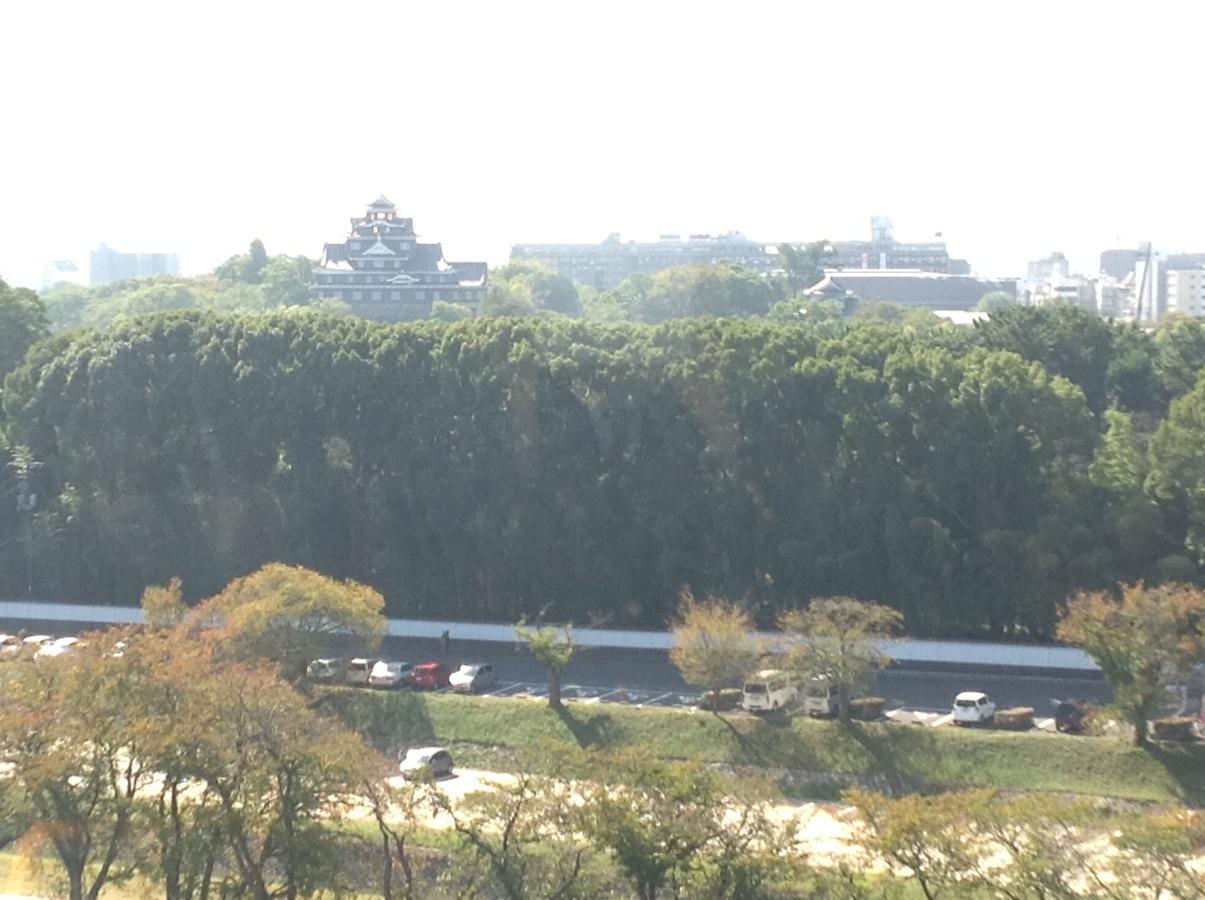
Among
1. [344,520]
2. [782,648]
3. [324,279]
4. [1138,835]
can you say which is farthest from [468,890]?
[324,279]

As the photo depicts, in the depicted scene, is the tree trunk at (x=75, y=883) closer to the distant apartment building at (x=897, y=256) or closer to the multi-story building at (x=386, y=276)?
the multi-story building at (x=386, y=276)

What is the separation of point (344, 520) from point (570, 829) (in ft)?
33.0

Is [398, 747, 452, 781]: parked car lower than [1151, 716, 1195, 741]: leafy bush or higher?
lower

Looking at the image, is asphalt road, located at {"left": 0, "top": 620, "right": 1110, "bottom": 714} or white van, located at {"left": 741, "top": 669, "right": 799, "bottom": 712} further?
asphalt road, located at {"left": 0, "top": 620, "right": 1110, "bottom": 714}

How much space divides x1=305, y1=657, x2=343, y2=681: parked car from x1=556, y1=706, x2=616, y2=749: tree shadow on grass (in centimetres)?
227

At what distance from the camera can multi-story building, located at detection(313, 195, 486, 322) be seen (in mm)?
44031

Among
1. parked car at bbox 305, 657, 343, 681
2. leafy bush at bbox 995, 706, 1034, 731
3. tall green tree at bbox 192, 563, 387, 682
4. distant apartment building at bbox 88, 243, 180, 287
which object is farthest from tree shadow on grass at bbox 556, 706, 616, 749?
distant apartment building at bbox 88, 243, 180, 287

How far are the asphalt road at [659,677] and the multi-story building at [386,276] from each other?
88.4 feet

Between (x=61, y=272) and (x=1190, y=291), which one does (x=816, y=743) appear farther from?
(x=61, y=272)

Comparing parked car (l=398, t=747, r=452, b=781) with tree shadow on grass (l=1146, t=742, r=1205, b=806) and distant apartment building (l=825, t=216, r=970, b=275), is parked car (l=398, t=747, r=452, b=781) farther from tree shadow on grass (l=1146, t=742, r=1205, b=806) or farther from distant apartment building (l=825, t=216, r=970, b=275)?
distant apartment building (l=825, t=216, r=970, b=275)

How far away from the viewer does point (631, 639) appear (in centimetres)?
1706

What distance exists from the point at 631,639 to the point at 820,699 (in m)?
3.50

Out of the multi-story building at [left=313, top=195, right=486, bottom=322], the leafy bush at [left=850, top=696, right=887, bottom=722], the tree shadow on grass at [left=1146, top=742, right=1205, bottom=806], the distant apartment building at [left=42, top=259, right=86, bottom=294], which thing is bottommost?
the distant apartment building at [left=42, top=259, right=86, bottom=294]

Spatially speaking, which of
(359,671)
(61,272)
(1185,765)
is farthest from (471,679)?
(61,272)
